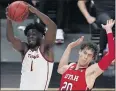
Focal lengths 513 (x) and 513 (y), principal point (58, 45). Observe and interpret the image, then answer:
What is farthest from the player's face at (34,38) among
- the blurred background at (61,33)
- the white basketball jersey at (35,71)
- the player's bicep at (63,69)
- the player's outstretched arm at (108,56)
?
the blurred background at (61,33)

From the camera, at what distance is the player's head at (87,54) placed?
4875 mm

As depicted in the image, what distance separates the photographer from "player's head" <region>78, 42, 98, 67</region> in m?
4.88

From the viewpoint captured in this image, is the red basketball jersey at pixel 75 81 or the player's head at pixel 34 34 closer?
the red basketball jersey at pixel 75 81

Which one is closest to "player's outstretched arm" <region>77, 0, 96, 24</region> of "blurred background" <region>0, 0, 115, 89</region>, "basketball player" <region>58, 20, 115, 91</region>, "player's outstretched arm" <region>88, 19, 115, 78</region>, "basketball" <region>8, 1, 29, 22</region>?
"blurred background" <region>0, 0, 115, 89</region>

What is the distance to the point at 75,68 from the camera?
5004 millimetres

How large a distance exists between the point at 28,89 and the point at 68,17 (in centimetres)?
416

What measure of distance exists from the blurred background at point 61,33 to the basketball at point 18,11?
A: 1941 millimetres

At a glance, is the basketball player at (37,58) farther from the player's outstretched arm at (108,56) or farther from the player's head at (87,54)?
the player's outstretched arm at (108,56)

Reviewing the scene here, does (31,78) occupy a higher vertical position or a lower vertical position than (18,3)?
lower

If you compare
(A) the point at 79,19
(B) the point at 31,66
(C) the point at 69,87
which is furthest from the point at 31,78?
(A) the point at 79,19

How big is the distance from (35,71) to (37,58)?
5.4 inches

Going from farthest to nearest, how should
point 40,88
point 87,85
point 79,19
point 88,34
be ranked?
point 79,19 → point 88,34 → point 40,88 → point 87,85

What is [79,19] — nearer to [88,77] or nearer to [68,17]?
[68,17]

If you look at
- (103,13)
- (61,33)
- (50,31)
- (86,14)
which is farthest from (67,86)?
(61,33)
